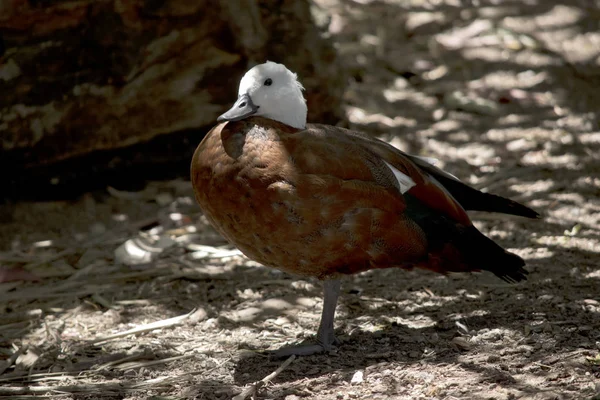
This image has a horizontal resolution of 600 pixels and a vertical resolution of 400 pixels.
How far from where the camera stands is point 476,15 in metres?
7.28

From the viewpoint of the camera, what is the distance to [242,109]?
3428 mm

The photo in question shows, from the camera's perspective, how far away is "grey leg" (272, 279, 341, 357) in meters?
3.49

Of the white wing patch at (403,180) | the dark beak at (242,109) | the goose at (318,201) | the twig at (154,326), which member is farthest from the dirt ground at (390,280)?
the dark beak at (242,109)

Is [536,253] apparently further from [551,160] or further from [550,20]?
[550,20]

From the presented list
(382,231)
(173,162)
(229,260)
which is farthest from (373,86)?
(382,231)

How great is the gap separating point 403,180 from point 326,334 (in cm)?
71

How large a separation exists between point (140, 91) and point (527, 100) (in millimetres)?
2883

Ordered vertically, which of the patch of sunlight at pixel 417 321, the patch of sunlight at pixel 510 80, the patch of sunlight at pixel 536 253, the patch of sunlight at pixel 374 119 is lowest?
the patch of sunlight at pixel 417 321

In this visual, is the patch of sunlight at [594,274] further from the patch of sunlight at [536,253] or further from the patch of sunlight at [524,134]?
the patch of sunlight at [524,134]

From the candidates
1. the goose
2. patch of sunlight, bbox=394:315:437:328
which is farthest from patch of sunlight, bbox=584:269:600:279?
patch of sunlight, bbox=394:315:437:328

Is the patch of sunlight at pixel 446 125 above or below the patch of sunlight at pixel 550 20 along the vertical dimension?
below

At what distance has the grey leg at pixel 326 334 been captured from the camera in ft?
11.4

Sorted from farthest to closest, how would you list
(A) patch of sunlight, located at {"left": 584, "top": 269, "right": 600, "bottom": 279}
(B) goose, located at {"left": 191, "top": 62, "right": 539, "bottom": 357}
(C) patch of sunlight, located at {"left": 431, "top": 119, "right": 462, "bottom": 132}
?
1. (C) patch of sunlight, located at {"left": 431, "top": 119, "right": 462, "bottom": 132}
2. (A) patch of sunlight, located at {"left": 584, "top": 269, "right": 600, "bottom": 279}
3. (B) goose, located at {"left": 191, "top": 62, "right": 539, "bottom": 357}

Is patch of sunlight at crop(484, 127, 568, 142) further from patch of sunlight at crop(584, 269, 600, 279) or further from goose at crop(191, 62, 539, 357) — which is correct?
goose at crop(191, 62, 539, 357)
